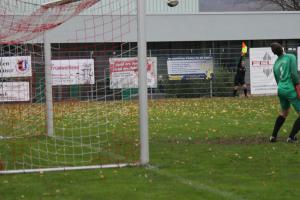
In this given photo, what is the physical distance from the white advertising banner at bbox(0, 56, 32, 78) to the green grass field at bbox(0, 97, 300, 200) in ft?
18.1

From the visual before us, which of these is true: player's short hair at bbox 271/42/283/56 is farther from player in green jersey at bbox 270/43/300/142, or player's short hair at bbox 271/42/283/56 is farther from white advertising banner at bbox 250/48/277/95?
white advertising banner at bbox 250/48/277/95

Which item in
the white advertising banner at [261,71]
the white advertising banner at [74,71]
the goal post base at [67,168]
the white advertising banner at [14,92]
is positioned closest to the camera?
the goal post base at [67,168]

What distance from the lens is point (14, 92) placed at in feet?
56.0

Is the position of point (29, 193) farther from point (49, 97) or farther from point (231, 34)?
point (231, 34)

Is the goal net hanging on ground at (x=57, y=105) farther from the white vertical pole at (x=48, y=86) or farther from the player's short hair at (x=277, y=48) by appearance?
the player's short hair at (x=277, y=48)

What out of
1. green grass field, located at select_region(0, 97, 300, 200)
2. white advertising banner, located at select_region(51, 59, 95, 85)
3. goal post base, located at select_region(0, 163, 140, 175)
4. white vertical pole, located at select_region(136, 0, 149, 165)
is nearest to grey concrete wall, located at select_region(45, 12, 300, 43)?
white advertising banner, located at select_region(51, 59, 95, 85)

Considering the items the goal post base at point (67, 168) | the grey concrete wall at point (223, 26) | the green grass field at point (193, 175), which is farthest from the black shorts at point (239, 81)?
the goal post base at point (67, 168)

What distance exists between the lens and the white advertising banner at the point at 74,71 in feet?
68.4

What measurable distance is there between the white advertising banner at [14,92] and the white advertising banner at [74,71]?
2.10 m

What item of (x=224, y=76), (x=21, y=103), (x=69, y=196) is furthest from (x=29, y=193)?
(x=224, y=76)

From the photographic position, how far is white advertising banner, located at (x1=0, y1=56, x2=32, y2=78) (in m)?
19.3

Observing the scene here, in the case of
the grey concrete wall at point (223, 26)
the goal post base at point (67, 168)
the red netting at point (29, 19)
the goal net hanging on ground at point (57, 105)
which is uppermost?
the grey concrete wall at point (223, 26)

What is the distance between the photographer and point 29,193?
8.06 m

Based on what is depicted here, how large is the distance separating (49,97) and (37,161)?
3817mm
